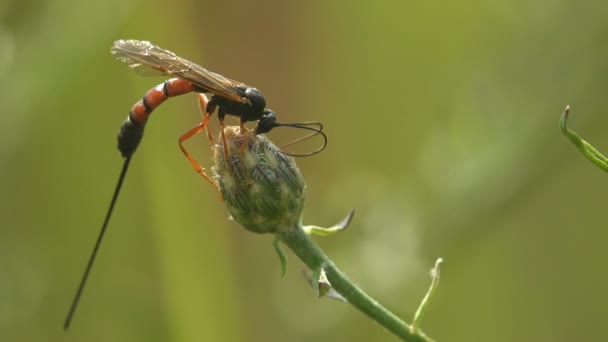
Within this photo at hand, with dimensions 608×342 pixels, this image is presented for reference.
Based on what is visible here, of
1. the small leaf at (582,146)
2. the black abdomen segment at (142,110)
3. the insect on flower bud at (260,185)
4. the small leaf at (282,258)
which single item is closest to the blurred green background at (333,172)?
the black abdomen segment at (142,110)

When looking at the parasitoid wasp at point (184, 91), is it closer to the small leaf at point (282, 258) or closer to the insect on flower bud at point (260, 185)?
the insect on flower bud at point (260, 185)

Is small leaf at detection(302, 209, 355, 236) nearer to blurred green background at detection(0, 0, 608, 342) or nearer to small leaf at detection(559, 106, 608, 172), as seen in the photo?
small leaf at detection(559, 106, 608, 172)

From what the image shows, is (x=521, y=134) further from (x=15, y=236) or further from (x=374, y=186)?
(x=15, y=236)

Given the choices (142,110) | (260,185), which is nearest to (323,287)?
(260,185)

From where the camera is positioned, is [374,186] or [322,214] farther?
[322,214]

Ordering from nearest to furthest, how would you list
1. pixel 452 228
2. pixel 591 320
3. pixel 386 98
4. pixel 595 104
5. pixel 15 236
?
pixel 595 104
pixel 452 228
pixel 15 236
pixel 591 320
pixel 386 98

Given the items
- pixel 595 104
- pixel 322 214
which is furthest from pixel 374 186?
pixel 595 104
